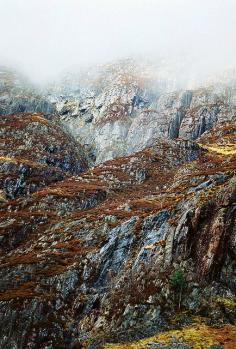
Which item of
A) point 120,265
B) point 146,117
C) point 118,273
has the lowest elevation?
point 118,273

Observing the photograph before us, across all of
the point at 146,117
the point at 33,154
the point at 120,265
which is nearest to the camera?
the point at 120,265

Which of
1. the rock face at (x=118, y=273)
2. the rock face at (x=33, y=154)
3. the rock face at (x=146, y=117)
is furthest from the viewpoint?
the rock face at (x=146, y=117)

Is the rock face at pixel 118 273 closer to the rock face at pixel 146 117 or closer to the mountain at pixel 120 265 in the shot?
the mountain at pixel 120 265

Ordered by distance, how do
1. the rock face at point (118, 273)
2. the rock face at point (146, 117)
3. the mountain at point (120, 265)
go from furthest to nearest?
the rock face at point (146, 117) < the rock face at point (118, 273) < the mountain at point (120, 265)

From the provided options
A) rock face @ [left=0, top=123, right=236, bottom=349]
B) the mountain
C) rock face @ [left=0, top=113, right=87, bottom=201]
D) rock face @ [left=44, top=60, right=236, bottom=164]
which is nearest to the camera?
the mountain

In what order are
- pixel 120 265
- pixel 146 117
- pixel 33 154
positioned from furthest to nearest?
pixel 146 117
pixel 33 154
pixel 120 265

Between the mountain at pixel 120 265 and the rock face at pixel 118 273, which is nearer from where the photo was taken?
the mountain at pixel 120 265

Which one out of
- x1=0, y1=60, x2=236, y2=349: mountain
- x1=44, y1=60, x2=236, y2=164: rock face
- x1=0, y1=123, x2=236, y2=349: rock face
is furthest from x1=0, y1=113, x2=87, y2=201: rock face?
x1=0, y1=123, x2=236, y2=349: rock face

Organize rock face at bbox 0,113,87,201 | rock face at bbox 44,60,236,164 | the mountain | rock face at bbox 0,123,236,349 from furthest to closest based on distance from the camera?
rock face at bbox 44,60,236,164 → rock face at bbox 0,113,87,201 → rock face at bbox 0,123,236,349 → the mountain

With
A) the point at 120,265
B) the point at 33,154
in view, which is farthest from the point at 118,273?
the point at 33,154

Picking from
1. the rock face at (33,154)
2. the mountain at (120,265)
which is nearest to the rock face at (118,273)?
the mountain at (120,265)

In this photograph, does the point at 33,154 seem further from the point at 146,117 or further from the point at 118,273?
the point at 118,273

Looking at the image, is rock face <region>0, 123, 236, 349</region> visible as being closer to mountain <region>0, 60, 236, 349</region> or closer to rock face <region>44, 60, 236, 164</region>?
mountain <region>0, 60, 236, 349</region>

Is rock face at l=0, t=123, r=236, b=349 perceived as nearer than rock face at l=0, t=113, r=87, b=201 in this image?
Yes
